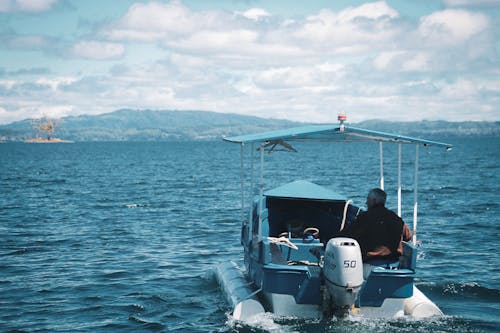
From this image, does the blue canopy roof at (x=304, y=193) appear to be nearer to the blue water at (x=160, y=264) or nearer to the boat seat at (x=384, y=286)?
the blue water at (x=160, y=264)

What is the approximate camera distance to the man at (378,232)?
1111 cm

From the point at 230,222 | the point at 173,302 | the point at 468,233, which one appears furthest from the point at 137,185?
the point at 173,302

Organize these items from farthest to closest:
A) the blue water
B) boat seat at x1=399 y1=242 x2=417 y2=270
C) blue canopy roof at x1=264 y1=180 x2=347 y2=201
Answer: blue canopy roof at x1=264 y1=180 x2=347 y2=201, the blue water, boat seat at x1=399 y1=242 x2=417 y2=270

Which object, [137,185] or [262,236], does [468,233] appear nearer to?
[262,236]

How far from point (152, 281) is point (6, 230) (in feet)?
34.2

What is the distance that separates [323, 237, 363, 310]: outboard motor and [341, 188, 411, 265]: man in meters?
0.74

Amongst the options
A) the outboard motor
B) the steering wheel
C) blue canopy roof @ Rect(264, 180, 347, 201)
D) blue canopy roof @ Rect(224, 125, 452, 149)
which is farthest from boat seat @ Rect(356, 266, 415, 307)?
blue canopy roof @ Rect(264, 180, 347, 201)

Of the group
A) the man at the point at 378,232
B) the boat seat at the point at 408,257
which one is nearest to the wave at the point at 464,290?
the boat seat at the point at 408,257

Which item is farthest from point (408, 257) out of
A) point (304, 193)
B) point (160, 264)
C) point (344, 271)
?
point (160, 264)

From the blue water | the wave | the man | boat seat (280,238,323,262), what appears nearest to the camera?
the man

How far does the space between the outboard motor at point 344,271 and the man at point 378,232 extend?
2.44 ft

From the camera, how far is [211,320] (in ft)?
41.9

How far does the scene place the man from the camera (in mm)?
11109

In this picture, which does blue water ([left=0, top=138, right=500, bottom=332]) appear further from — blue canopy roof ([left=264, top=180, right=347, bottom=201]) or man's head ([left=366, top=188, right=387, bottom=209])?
blue canopy roof ([left=264, top=180, right=347, bottom=201])
